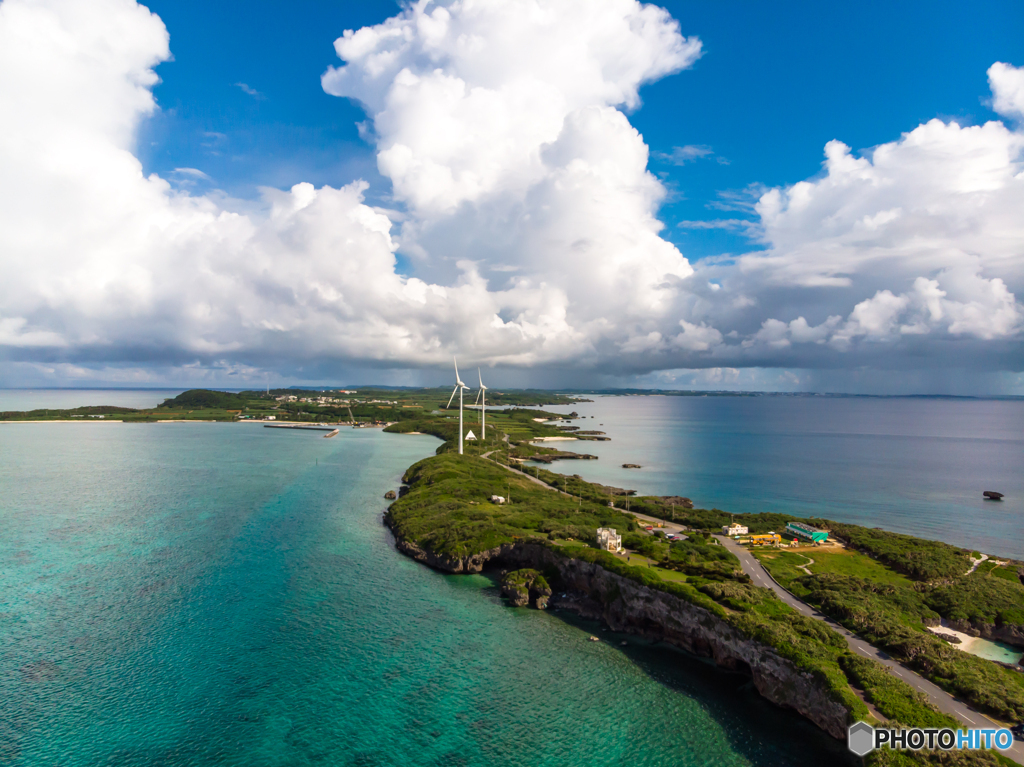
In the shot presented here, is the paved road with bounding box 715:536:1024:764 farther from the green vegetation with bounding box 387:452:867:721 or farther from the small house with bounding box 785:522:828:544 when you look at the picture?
the small house with bounding box 785:522:828:544

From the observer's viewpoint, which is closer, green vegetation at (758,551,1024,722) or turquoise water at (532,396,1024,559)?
green vegetation at (758,551,1024,722)

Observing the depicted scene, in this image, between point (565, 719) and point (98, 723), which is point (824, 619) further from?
point (98, 723)

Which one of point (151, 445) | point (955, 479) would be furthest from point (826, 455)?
point (151, 445)

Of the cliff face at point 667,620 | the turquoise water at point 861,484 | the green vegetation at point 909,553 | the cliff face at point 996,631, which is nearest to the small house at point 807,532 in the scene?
the green vegetation at point 909,553

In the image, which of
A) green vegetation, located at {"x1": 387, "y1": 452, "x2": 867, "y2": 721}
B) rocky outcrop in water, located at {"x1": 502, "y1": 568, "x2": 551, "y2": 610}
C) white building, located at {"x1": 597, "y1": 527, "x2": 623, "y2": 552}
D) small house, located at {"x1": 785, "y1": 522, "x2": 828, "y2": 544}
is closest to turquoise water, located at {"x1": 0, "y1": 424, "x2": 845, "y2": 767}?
rocky outcrop in water, located at {"x1": 502, "y1": 568, "x2": 551, "y2": 610}

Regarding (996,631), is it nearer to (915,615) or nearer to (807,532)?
(915,615)

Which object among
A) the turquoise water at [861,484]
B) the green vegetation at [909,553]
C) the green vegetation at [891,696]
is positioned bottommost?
the turquoise water at [861,484]

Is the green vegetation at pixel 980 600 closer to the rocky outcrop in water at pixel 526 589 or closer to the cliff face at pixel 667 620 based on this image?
the cliff face at pixel 667 620
